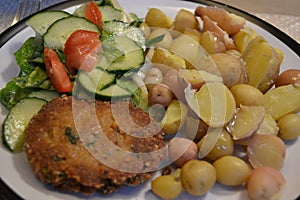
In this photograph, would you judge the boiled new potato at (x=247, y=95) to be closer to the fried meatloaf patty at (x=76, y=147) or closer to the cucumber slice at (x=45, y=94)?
the fried meatloaf patty at (x=76, y=147)

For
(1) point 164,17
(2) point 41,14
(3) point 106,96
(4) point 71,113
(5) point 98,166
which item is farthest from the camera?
(1) point 164,17

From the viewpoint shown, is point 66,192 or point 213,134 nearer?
point 66,192

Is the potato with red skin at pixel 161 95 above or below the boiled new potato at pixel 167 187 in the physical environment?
above

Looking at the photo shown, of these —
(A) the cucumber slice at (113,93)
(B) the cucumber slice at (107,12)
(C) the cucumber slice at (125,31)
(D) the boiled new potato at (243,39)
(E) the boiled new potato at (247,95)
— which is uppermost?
(B) the cucumber slice at (107,12)

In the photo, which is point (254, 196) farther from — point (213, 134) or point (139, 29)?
point (139, 29)

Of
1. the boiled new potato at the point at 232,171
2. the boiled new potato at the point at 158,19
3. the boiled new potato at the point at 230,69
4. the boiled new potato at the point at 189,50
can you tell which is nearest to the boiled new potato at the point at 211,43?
the boiled new potato at the point at 189,50

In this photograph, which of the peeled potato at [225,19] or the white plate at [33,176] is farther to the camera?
the peeled potato at [225,19]

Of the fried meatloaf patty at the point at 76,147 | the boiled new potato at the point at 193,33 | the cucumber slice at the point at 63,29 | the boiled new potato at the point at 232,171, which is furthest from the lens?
the boiled new potato at the point at 193,33

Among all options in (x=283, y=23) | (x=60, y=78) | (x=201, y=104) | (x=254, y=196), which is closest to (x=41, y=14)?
(x=60, y=78)
